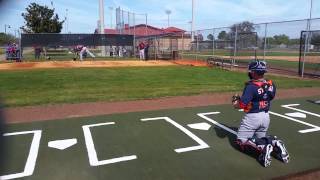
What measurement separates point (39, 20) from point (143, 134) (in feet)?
114

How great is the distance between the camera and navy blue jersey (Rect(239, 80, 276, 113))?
4.80 meters

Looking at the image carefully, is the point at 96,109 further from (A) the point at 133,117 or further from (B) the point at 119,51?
(B) the point at 119,51

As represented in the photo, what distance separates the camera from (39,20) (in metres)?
37.2

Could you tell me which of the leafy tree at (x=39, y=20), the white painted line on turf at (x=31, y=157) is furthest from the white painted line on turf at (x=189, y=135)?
the leafy tree at (x=39, y=20)

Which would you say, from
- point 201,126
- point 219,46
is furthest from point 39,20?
point 201,126

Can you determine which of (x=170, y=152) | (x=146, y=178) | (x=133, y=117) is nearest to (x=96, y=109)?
(x=133, y=117)

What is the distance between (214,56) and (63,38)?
43.2ft

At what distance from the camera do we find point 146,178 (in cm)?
420

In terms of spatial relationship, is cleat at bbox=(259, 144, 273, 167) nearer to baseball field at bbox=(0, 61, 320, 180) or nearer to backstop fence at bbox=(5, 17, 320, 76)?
baseball field at bbox=(0, 61, 320, 180)

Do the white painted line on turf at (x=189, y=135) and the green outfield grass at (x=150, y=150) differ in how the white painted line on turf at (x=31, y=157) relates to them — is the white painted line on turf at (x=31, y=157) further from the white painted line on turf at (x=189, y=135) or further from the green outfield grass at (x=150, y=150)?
the white painted line on turf at (x=189, y=135)

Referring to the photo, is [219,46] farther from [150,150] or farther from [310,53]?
[150,150]

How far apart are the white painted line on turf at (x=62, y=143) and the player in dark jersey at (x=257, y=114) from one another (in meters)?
2.74

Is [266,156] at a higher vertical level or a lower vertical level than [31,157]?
higher

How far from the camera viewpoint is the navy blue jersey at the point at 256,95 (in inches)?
189
